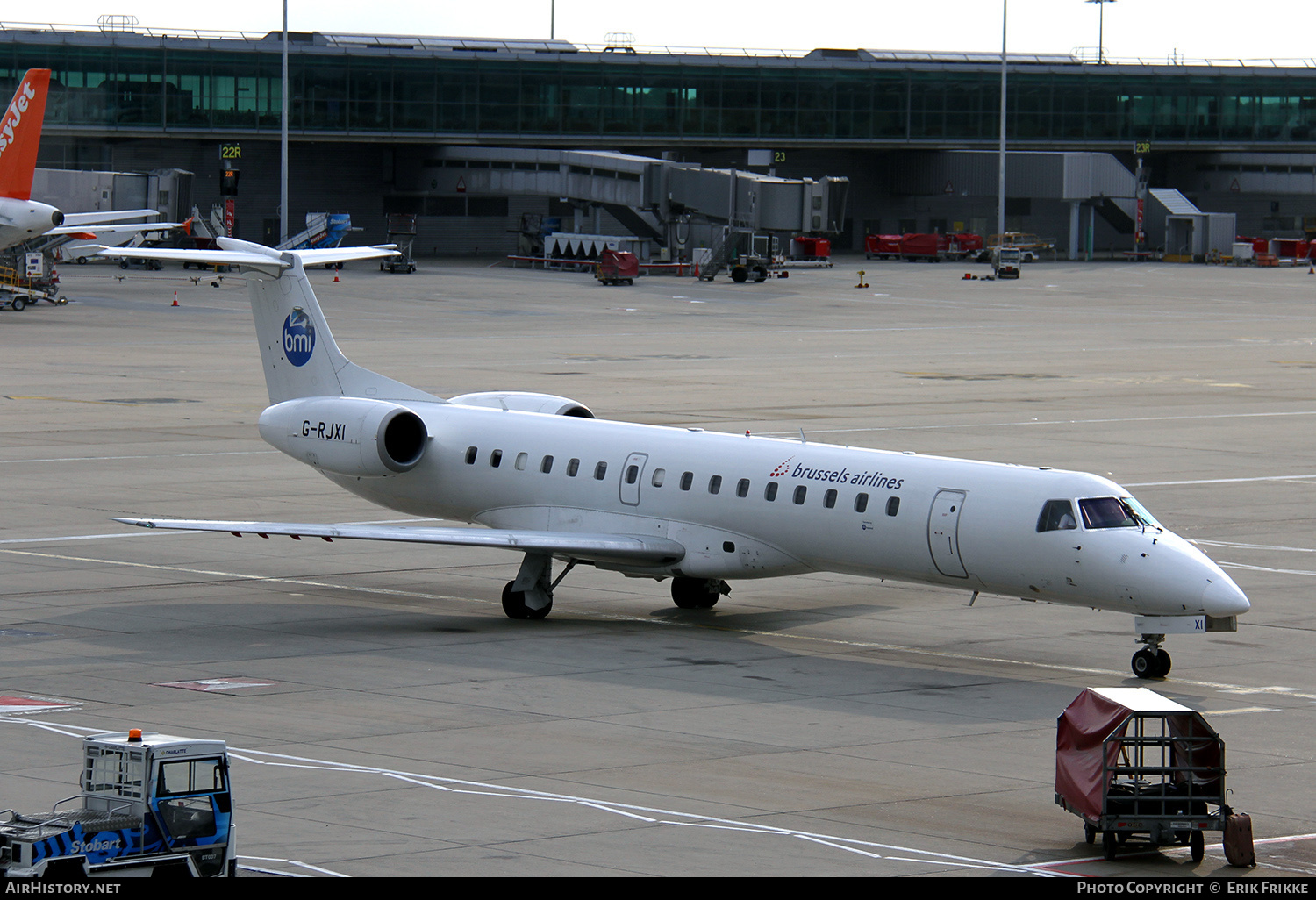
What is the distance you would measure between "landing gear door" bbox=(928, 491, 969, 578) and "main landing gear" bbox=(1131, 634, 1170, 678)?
8.39 feet

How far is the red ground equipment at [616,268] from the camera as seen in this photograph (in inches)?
4473

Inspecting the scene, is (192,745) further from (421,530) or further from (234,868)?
(421,530)

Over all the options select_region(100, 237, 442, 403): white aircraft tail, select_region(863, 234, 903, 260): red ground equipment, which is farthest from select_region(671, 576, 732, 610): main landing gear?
select_region(863, 234, 903, 260): red ground equipment

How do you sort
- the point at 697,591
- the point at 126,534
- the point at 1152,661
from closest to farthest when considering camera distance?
the point at 1152,661 < the point at 697,591 < the point at 126,534

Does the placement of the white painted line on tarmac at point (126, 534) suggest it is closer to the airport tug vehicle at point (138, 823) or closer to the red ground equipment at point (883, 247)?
the airport tug vehicle at point (138, 823)

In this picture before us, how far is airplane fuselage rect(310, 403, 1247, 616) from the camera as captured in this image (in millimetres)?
25516

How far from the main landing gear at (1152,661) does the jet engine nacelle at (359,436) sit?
1245cm

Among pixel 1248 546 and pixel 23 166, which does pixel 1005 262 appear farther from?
pixel 1248 546

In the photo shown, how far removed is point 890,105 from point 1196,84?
2626 cm

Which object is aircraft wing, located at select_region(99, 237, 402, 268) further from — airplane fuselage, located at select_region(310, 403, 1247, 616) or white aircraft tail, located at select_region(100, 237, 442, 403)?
airplane fuselage, located at select_region(310, 403, 1247, 616)

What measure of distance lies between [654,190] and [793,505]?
99.9 metres

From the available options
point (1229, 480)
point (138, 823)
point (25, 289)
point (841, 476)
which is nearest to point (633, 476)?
point (841, 476)

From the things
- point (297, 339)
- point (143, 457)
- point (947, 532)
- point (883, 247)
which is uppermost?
point (883, 247)

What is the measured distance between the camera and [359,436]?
32.2 m
